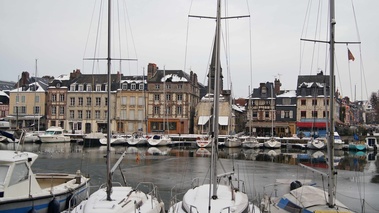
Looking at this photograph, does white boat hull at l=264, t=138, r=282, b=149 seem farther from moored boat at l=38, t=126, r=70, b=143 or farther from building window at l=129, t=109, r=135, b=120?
moored boat at l=38, t=126, r=70, b=143

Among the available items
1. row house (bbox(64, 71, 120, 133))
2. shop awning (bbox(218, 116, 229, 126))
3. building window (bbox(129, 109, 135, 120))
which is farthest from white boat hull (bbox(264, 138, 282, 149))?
row house (bbox(64, 71, 120, 133))

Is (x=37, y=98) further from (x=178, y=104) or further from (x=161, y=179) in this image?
(x=161, y=179)

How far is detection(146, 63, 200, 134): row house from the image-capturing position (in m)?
78.5

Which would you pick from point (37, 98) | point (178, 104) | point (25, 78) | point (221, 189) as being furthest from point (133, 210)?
point (25, 78)

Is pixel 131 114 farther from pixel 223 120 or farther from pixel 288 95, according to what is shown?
pixel 288 95

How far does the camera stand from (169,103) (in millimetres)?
78875

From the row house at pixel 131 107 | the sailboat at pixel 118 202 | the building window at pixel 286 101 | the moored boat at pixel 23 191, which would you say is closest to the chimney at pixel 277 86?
the building window at pixel 286 101

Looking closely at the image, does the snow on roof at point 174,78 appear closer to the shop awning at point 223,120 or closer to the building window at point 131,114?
the building window at point 131,114

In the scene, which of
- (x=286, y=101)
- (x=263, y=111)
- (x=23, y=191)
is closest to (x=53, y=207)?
(x=23, y=191)

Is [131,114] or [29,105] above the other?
[29,105]

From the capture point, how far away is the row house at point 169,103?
258 ft

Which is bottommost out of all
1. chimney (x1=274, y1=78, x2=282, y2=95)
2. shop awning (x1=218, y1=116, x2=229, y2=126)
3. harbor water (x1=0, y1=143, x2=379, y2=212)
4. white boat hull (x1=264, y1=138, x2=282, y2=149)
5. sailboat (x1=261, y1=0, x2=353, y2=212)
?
harbor water (x1=0, y1=143, x2=379, y2=212)

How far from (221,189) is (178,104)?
2520 inches

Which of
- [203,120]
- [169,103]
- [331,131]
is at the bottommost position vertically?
[331,131]
